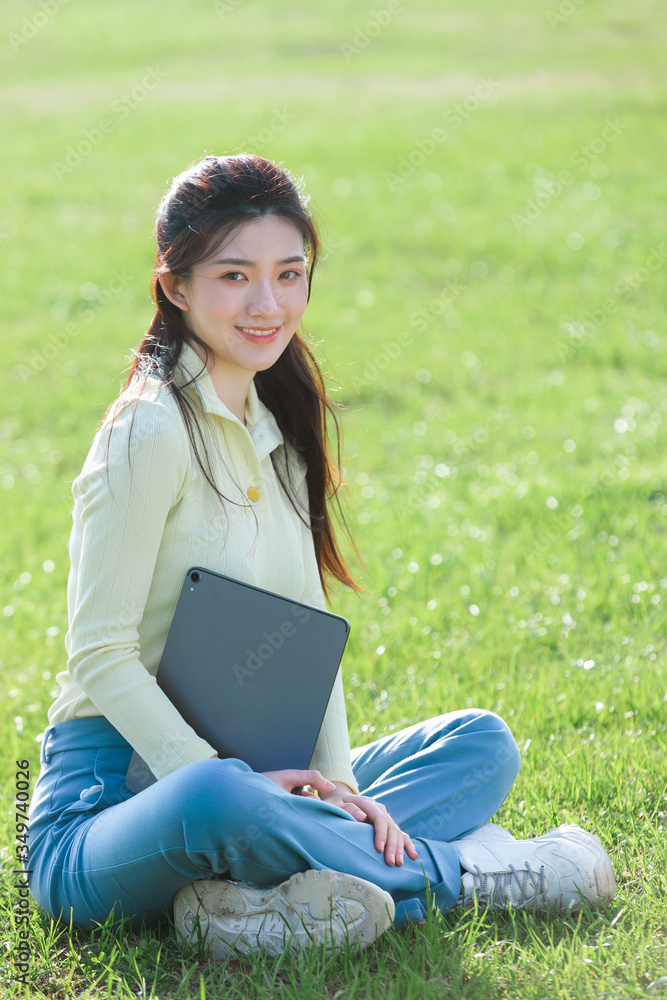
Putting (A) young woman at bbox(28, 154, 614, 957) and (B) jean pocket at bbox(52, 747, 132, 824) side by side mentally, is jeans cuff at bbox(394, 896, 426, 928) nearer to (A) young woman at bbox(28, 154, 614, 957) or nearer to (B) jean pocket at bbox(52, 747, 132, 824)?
(A) young woman at bbox(28, 154, 614, 957)

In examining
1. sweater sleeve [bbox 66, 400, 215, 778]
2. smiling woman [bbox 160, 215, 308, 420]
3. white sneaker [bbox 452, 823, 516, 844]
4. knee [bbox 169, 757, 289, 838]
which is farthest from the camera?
white sneaker [bbox 452, 823, 516, 844]

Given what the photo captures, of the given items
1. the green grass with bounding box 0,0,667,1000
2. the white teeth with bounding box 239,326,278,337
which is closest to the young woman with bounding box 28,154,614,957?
the white teeth with bounding box 239,326,278,337

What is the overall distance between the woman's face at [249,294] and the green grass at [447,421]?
2.50 ft

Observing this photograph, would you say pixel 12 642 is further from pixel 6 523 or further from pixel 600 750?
pixel 600 750

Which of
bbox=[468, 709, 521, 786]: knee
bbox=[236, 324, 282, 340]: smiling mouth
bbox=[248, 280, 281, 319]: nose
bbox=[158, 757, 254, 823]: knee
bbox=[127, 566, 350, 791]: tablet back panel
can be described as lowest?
bbox=[468, 709, 521, 786]: knee

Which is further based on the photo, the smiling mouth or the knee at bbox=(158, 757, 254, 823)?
the smiling mouth

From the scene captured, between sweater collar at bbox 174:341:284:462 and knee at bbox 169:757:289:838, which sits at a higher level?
sweater collar at bbox 174:341:284:462

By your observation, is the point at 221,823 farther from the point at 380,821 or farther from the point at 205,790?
the point at 380,821

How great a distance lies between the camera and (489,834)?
2947 millimetres

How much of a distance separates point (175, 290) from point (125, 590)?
32.1 inches

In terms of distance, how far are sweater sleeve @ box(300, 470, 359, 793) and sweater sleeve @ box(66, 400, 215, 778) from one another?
0.42 meters

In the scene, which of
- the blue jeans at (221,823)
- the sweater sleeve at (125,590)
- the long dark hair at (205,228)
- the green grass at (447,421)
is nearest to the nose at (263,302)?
the long dark hair at (205,228)

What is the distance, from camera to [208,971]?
2.55m

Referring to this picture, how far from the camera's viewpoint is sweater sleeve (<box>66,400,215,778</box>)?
2576 millimetres
